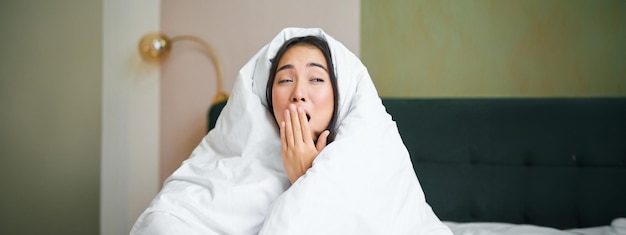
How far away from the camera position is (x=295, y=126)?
1.20 metres

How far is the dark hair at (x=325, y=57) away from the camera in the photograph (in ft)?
4.31

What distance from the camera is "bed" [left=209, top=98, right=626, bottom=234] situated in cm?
158

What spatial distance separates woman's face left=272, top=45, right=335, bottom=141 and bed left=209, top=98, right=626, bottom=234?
2.12 ft

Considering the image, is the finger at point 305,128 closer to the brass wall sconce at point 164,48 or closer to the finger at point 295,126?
the finger at point 295,126

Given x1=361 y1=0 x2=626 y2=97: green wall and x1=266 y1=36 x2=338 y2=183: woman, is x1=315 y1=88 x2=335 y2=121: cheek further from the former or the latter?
x1=361 y1=0 x2=626 y2=97: green wall

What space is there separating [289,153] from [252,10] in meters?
1.20

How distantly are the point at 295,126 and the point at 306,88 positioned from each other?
13 cm

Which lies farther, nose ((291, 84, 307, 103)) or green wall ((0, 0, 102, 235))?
green wall ((0, 0, 102, 235))

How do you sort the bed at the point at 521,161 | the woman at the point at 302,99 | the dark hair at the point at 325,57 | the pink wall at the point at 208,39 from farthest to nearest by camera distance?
the pink wall at the point at 208,39 → the bed at the point at 521,161 → the dark hair at the point at 325,57 → the woman at the point at 302,99

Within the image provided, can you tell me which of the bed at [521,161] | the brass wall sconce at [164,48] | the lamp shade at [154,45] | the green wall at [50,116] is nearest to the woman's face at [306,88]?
the bed at [521,161]

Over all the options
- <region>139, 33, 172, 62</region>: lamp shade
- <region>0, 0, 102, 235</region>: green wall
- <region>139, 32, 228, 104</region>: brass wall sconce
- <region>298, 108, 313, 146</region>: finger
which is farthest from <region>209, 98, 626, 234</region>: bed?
<region>0, 0, 102, 235</region>: green wall

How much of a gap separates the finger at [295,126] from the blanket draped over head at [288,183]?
101mm

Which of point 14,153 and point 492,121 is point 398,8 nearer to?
point 492,121

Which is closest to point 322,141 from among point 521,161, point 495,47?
point 521,161
